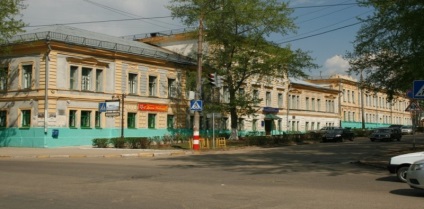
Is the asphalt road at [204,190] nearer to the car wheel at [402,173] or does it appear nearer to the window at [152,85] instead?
the car wheel at [402,173]

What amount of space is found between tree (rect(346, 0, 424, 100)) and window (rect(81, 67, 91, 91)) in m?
20.5

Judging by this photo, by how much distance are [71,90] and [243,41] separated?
15656 mm

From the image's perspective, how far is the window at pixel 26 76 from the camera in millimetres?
37312

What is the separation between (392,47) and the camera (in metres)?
26.6

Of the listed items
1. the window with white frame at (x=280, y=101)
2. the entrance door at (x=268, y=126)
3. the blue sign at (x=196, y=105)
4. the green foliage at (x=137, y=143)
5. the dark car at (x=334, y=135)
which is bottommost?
the green foliage at (x=137, y=143)

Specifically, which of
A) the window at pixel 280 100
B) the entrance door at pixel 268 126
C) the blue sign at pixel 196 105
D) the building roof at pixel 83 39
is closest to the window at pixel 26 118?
the building roof at pixel 83 39

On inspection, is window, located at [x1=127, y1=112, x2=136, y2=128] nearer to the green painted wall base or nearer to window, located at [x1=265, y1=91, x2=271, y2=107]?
the green painted wall base

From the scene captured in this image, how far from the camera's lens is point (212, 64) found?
148 feet

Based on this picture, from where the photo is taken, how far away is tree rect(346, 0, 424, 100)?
68.8ft

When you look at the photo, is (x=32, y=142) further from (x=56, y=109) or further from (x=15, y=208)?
(x=15, y=208)

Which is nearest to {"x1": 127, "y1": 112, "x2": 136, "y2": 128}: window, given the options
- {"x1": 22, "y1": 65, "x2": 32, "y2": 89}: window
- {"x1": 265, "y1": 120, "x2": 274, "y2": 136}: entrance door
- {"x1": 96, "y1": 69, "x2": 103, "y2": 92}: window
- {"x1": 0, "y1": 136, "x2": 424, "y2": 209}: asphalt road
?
{"x1": 96, "y1": 69, "x2": 103, "y2": 92}: window

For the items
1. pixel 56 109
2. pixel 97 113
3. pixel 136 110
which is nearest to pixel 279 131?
pixel 136 110

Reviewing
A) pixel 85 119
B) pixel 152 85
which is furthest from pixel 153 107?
pixel 85 119

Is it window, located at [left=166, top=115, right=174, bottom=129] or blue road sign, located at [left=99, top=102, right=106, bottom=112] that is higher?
blue road sign, located at [left=99, top=102, right=106, bottom=112]
